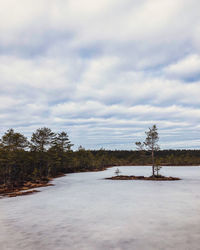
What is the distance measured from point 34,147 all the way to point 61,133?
67.5ft

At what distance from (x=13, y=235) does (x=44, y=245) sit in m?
2.64

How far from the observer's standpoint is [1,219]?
14.1m

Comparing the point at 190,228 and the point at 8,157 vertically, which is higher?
the point at 8,157

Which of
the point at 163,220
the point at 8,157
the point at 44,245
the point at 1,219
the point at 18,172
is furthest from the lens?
the point at 18,172

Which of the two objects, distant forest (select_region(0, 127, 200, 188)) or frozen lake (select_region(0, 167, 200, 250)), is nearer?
frozen lake (select_region(0, 167, 200, 250))

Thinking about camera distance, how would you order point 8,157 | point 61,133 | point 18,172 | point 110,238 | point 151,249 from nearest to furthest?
point 151,249 < point 110,238 < point 8,157 < point 18,172 < point 61,133

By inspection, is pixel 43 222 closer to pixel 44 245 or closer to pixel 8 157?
pixel 44 245

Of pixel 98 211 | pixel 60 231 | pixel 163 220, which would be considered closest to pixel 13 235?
pixel 60 231

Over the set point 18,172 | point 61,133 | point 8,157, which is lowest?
point 18,172

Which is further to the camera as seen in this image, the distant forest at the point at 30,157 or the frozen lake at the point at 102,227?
the distant forest at the point at 30,157

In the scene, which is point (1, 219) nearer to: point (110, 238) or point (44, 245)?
point (44, 245)

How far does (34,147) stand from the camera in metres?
58.9

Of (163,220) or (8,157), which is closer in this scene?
(163,220)

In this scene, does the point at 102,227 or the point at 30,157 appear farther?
the point at 30,157
